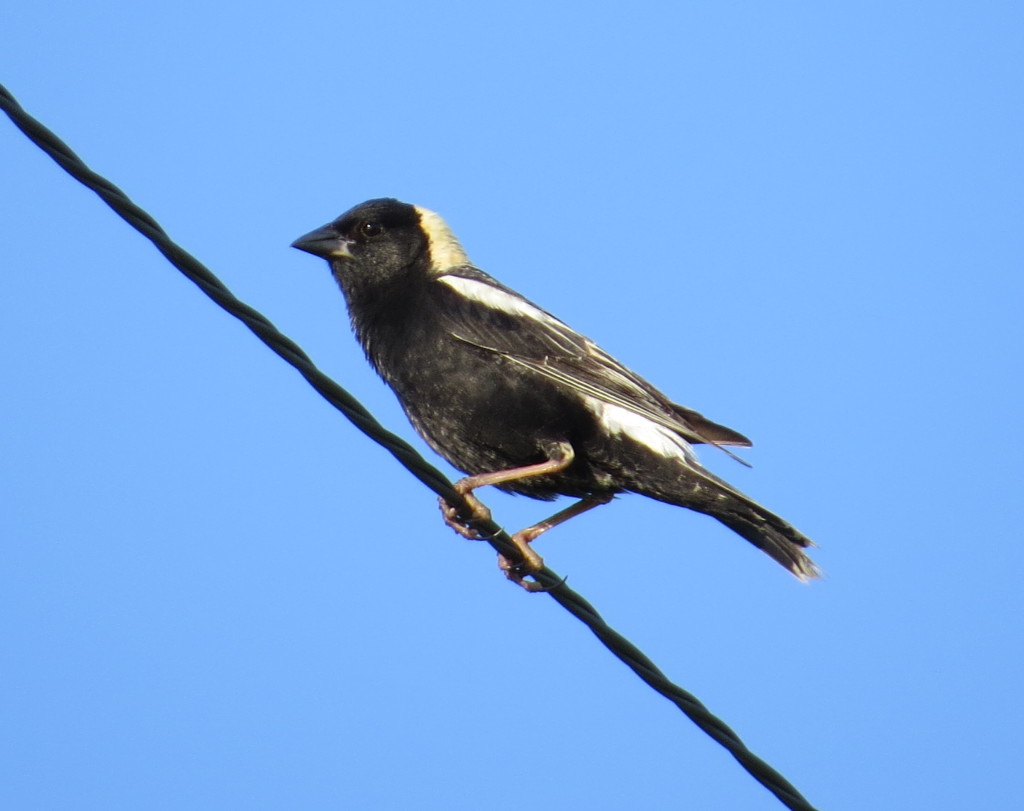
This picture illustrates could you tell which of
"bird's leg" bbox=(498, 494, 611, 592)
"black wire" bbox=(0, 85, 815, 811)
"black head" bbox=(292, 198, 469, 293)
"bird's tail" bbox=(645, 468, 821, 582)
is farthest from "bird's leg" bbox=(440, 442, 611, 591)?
"black head" bbox=(292, 198, 469, 293)

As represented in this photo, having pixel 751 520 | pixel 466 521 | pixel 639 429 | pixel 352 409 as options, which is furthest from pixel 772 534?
pixel 352 409

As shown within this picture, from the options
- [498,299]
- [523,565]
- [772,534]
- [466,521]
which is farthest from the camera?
[498,299]

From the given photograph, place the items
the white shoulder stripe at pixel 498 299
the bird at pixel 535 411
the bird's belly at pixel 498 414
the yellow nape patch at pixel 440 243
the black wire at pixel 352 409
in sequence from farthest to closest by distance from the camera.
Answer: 1. the yellow nape patch at pixel 440 243
2. the white shoulder stripe at pixel 498 299
3. the bird's belly at pixel 498 414
4. the bird at pixel 535 411
5. the black wire at pixel 352 409

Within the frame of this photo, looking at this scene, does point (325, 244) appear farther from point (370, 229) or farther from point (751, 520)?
point (751, 520)

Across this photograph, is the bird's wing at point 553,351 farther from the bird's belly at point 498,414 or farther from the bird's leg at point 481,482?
the bird's leg at point 481,482

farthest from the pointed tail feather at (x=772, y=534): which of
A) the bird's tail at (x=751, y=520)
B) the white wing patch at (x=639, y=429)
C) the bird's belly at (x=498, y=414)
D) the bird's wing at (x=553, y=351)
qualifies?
the bird's belly at (x=498, y=414)

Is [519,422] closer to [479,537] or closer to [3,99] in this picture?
[479,537]

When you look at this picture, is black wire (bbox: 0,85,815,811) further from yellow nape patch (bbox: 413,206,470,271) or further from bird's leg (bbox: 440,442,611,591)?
yellow nape patch (bbox: 413,206,470,271)
